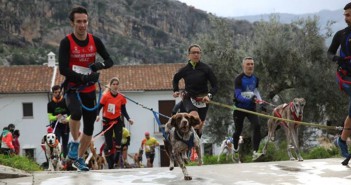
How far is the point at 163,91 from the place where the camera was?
44031 mm

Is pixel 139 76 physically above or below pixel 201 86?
above

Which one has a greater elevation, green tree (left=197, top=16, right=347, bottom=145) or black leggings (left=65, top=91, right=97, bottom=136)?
green tree (left=197, top=16, right=347, bottom=145)

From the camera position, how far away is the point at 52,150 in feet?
35.6

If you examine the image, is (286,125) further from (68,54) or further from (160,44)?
(160,44)

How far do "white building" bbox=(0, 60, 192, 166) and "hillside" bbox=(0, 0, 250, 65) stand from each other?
34.1 meters

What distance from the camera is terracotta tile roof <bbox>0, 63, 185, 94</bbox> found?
4331 centimetres

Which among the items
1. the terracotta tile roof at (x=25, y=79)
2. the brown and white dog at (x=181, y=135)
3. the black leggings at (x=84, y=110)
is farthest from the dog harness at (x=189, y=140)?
the terracotta tile roof at (x=25, y=79)

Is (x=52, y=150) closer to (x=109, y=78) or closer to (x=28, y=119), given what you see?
(x=109, y=78)

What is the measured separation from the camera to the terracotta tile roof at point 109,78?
4331 centimetres

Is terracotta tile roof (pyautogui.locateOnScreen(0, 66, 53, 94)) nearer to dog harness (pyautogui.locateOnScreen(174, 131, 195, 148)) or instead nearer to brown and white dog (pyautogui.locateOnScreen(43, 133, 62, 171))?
brown and white dog (pyautogui.locateOnScreen(43, 133, 62, 171))

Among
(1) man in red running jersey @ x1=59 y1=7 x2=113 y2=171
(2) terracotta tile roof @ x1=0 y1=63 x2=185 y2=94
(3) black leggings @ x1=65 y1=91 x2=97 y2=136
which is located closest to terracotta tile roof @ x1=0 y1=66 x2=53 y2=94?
(2) terracotta tile roof @ x1=0 y1=63 x2=185 y2=94

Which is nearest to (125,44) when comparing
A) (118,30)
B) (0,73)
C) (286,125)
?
(118,30)

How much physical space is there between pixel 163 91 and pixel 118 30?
6561 centimetres

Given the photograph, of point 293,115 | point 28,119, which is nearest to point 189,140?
point 293,115
